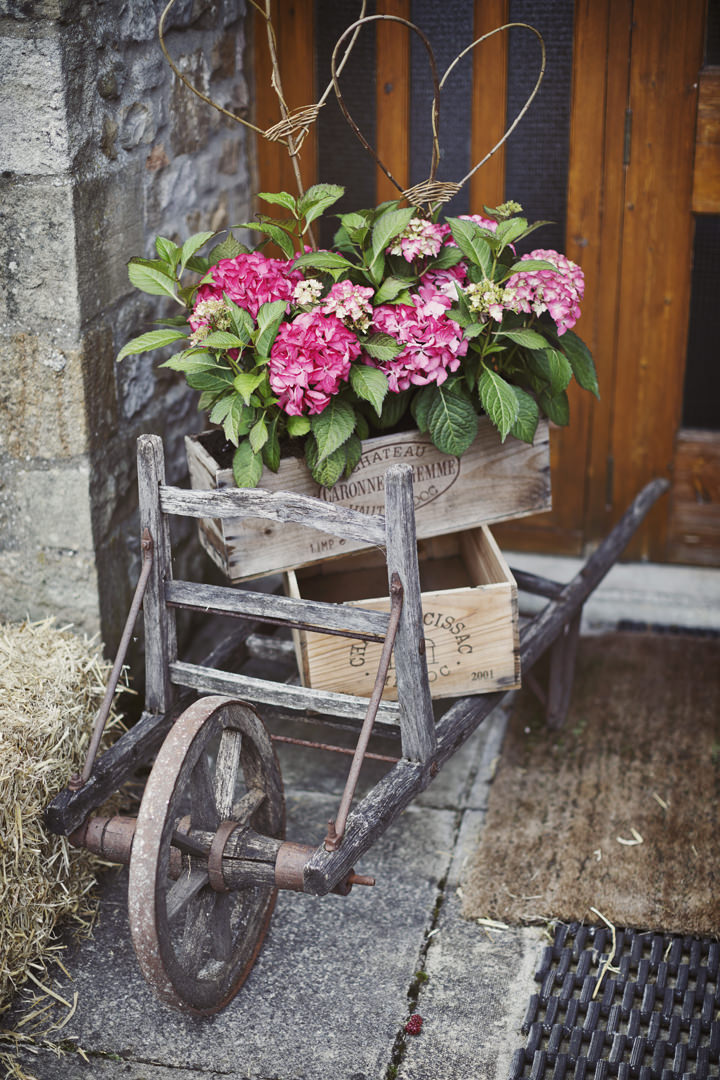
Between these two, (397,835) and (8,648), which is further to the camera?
(397,835)

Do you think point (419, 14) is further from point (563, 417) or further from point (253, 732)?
point (253, 732)

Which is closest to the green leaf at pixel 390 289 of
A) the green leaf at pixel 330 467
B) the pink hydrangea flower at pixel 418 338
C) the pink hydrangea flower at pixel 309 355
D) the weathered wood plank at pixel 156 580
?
the pink hydrangea flower at pixel 418 338

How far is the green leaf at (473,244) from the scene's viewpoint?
2637 millimetres

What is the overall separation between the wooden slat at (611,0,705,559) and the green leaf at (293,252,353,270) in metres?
1.40

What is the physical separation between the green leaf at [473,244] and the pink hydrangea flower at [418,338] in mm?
140

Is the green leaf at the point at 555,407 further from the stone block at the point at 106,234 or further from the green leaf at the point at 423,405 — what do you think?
the stone block at the point at 106,234

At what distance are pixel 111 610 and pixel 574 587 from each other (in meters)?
1.29

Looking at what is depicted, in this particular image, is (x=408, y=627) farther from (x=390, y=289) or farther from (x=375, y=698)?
(x=390, y=289)

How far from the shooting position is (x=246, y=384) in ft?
8.14

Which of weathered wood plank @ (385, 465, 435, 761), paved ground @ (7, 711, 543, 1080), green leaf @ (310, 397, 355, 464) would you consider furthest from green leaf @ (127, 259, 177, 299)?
paved ground @ (7, 711, 543, 1080)

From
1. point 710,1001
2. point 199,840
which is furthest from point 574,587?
point 199,840

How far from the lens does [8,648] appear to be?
2.81 meters

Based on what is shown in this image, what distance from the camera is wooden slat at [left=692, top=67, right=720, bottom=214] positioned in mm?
3398

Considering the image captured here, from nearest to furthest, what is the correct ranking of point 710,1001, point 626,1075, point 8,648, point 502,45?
point 626,1075 → point 710,1001 → point 8,648 → point 502,45
